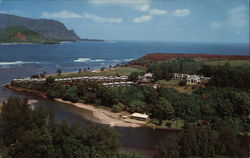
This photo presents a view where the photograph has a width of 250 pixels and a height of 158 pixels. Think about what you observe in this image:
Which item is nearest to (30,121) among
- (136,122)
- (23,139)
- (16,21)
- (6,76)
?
(23,139)

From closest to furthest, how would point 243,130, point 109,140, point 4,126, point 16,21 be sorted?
point 109,140
point 4,126
point 243,130
point 16,21

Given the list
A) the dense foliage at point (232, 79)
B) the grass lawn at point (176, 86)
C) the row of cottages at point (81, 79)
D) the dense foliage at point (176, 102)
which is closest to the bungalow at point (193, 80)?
the grass lawn at point (176, 86)

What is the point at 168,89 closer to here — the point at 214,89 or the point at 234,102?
the point at 214,89

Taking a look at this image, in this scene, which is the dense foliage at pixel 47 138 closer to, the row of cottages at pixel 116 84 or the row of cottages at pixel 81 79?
the row of cottages at pixel 116 84

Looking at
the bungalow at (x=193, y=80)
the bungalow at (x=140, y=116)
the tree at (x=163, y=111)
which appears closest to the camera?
the bungalow at (x=140, y=116)

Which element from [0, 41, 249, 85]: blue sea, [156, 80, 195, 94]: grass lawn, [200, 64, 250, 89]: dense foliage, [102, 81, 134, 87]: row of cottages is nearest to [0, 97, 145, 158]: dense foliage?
[156, 80, 195, 94]: grass lawn

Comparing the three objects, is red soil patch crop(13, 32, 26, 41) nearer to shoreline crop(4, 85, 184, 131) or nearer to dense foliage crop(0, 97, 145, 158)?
shoreline crop(4, 85, 184, 131)

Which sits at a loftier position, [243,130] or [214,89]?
[214,89]
